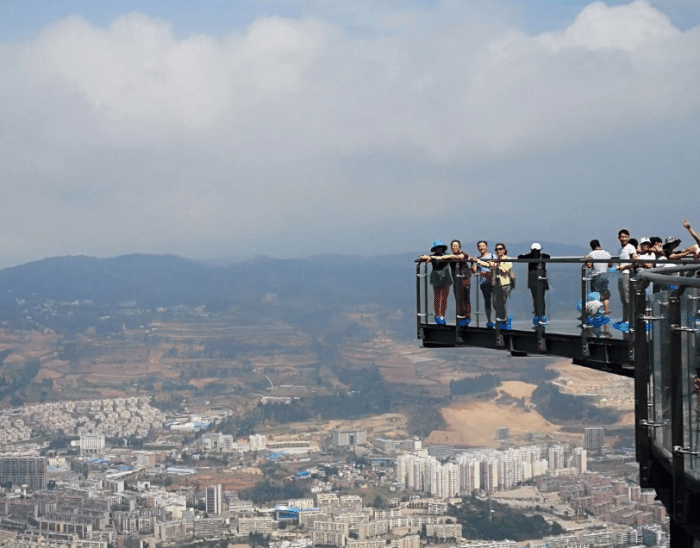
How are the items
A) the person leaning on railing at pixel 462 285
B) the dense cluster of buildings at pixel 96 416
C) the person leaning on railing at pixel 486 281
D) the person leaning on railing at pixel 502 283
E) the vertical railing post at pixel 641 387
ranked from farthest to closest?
the dense cluster of buildings at pixel 96 416, the person leaning on railing at pixel 462 285, the person leaning on railing at pixel 486 281, the person leaning on railing at pixel 502 283, the vertical railing post at pixel 641 387

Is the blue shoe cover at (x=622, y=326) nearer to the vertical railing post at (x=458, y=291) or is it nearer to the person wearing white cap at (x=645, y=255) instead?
the person wearing white cap at (x=645, y=255)

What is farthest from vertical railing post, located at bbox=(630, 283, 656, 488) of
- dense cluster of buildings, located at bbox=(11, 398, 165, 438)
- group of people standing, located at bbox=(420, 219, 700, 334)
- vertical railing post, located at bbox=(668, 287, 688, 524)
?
dense cluster of buildings, located at bbox=(11, 398, 165, 438)

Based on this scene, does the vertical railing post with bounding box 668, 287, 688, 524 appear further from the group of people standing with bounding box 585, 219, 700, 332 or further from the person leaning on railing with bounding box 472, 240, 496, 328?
the person leaning on railing with bounding box 472, 240, 496, 328

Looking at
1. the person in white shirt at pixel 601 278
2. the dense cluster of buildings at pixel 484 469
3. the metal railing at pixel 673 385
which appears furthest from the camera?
the dense cluster of buildings at pixel 484 469

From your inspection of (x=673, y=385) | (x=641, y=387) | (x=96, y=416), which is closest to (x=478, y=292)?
(x=641, y=387)

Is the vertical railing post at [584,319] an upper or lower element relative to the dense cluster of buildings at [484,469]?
upper

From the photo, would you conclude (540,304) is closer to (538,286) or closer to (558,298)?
(538,286)

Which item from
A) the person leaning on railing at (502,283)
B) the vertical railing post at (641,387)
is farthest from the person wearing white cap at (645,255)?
the vertical railing post at (641,387)

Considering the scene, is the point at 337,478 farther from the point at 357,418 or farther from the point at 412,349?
the point at 412,349
